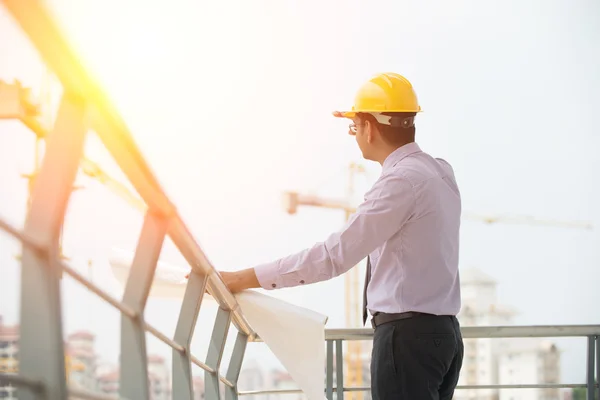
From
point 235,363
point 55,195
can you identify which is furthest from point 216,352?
point 55,195

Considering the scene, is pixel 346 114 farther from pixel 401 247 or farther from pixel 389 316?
pixel 389 316

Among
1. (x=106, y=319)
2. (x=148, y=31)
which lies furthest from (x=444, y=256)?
(x=148, y=31)

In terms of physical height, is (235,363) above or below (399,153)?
below

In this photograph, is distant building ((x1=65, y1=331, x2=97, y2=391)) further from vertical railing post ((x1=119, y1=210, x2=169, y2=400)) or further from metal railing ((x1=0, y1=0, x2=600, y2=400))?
vertical railing post ((x1=119, y1=210, x2=169, y2=400))

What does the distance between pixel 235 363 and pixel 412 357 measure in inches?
31.6

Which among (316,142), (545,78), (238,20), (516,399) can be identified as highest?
(238,20)

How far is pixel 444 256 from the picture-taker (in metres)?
1.81

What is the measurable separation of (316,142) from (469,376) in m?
16.5

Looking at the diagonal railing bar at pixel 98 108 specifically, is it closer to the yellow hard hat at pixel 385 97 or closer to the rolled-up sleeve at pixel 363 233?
the rolled-up sleeve at pixel 363 233

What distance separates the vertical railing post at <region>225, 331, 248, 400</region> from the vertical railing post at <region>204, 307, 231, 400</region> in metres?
0.39

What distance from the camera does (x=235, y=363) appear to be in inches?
95.7

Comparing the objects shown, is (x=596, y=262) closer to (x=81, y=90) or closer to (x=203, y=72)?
(x=203, y=72)

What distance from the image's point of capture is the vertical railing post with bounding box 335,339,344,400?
283cm

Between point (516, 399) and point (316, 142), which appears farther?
point (516, 399)
